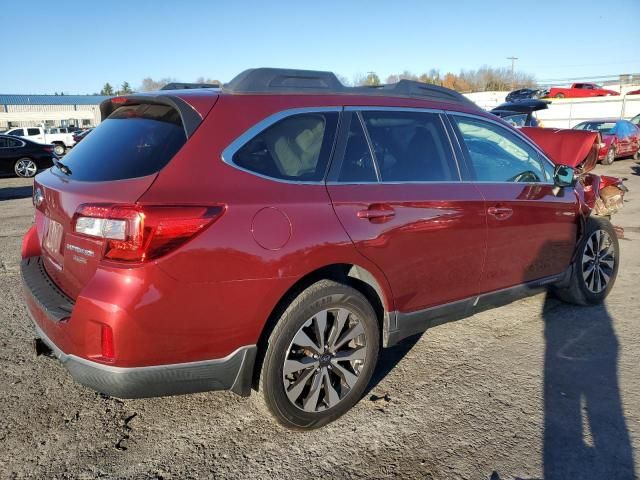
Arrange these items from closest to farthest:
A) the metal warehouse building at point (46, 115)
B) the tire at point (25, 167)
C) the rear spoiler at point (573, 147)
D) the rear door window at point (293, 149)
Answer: the rear door window at point (293, 149), the rear spoiler at point (573, 147), the tire at point (25, 167), the metal warehouse building at point (46, 115)

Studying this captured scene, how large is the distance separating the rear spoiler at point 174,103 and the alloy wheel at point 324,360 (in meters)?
1.16

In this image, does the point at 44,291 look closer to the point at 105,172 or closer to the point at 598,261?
the point at 105,172

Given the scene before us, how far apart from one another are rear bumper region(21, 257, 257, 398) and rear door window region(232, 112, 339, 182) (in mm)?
921

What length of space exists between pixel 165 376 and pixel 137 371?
0.46 ft

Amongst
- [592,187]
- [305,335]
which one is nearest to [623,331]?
[592,187]

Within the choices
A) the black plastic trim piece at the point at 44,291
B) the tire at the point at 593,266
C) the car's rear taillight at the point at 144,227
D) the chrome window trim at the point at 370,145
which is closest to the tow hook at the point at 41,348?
the black plastic trim piece at the point at 44,291

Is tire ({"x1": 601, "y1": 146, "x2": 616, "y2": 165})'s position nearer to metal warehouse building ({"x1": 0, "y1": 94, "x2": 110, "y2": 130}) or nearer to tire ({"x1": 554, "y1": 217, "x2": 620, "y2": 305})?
tire ({"x1": 554, "y1": 217, "x2": 620, "y2": 305})

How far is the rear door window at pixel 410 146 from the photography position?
10.5ft

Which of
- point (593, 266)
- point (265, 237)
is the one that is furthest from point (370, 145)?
point (593, 266)

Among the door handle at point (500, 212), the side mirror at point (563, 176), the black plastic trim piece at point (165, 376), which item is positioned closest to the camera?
the black plastic trim piece at point (165, 376)

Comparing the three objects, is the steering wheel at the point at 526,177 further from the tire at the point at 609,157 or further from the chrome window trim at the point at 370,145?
the tire at the point at 609,157

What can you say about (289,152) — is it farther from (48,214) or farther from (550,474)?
(550,474)

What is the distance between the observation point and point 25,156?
56.3ft

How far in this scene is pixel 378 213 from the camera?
2961 millimetres
